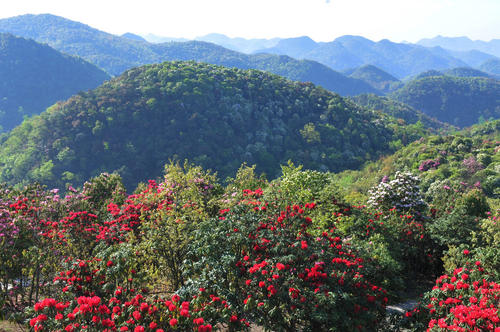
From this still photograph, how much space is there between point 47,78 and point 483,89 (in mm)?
250626

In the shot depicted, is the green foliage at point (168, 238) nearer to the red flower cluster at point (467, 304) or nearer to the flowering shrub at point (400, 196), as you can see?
the red flower cluster at point (467, 304)

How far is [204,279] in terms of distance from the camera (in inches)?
241

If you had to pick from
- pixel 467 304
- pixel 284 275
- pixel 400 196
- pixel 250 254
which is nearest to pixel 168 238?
pixel 250 254

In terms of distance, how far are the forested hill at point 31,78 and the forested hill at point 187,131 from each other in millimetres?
78748

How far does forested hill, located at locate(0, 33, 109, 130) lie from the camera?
465 ft

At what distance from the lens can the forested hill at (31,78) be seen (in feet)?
465

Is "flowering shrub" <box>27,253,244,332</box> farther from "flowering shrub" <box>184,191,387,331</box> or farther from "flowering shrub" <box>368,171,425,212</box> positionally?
"flowering shrub" <box>368,171,425,212</box>

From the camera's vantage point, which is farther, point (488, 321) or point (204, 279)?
point (204, 279)

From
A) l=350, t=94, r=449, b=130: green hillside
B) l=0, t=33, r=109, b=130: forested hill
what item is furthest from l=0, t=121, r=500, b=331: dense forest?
l=0, t=33, r=109, b=130: forested hill

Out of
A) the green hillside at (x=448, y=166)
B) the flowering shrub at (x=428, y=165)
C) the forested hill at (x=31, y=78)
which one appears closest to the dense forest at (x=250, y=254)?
the green hillside at (x=448, y=166)

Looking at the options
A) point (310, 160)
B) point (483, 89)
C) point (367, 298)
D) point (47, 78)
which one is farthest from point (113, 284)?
point (483, 89)

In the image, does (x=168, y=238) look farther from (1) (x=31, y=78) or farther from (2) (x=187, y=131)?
(1) (x=31, y=78)

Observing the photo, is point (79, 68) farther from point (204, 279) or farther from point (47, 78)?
point (204, 279)

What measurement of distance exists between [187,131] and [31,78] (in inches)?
4827
